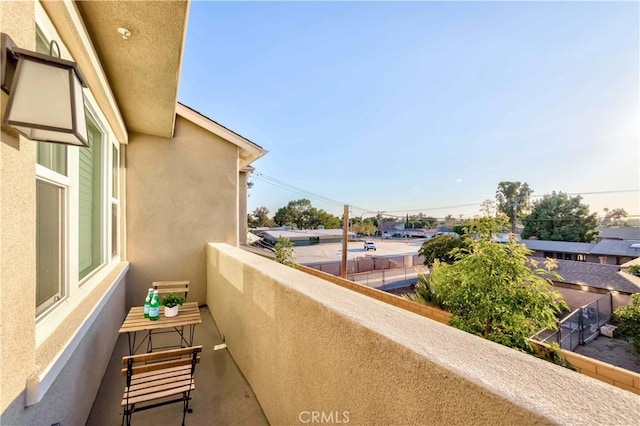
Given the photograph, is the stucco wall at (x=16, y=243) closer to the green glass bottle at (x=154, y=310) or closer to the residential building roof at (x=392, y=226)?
the green glass bottle at (x=154, y=310)

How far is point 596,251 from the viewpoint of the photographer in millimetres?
25438

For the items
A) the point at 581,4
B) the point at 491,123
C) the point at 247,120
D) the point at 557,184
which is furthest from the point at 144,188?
the point at 557,184

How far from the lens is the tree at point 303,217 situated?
51.2 m

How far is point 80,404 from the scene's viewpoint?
7.23ft

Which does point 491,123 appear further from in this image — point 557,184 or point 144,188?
point 144,188

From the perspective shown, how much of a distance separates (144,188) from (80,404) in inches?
153

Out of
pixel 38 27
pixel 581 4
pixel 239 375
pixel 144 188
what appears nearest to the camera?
pixel 38 27

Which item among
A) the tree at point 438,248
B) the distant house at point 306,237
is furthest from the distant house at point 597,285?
the distant house at point 306,237

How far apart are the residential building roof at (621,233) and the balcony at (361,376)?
42.3 meters

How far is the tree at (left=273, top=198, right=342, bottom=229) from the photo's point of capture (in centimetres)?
5119

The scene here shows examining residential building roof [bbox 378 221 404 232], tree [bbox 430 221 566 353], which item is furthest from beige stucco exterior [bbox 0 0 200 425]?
residential building roof [bbox 378 221 404 232]

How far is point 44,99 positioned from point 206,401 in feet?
9.39

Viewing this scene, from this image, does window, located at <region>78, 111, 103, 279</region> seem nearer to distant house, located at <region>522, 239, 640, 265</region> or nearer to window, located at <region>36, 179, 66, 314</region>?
window, located at <region>36, 179, 66, 314</region>

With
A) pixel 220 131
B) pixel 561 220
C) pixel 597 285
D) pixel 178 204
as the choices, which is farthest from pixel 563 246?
pixel 178 204
